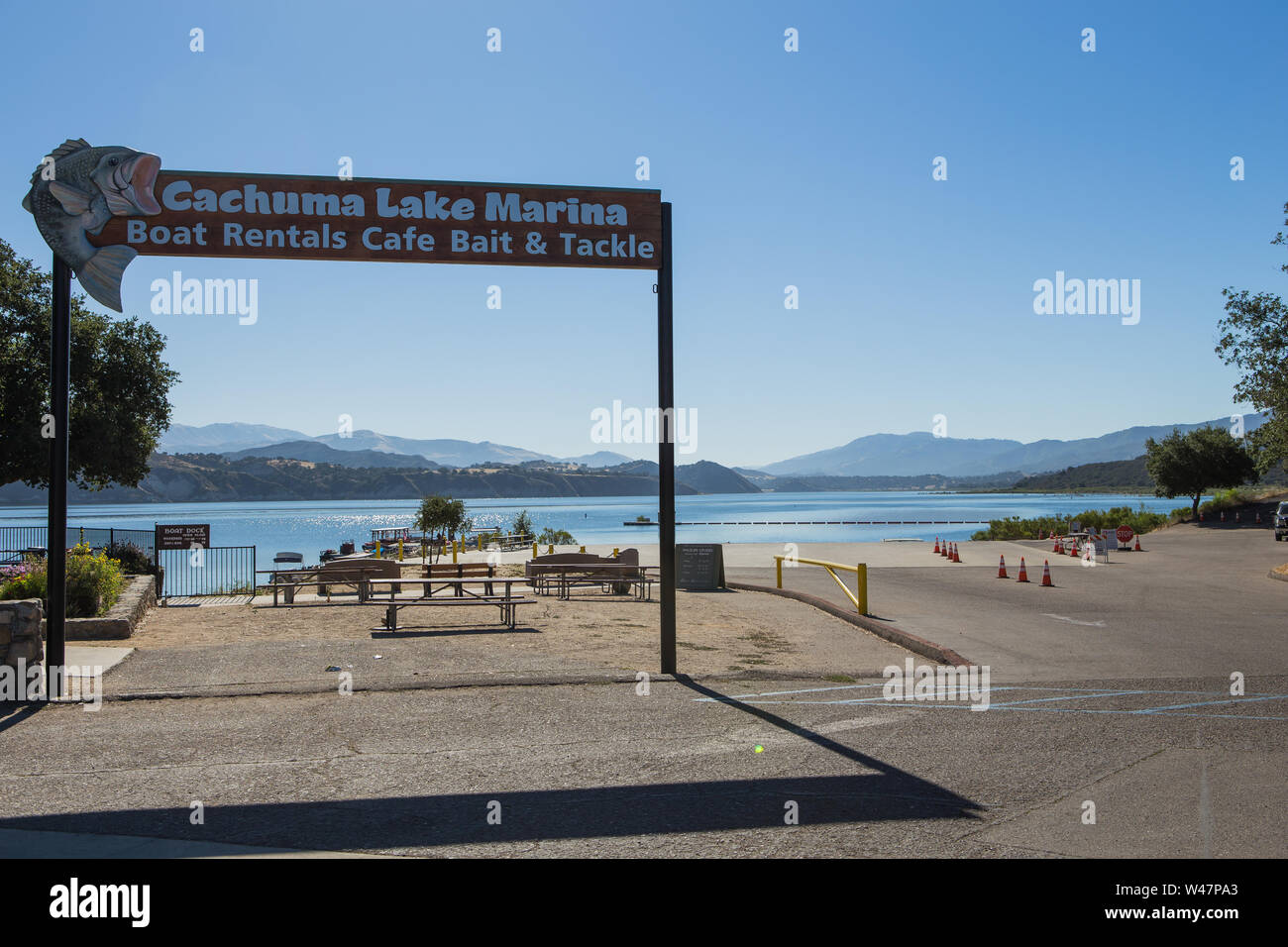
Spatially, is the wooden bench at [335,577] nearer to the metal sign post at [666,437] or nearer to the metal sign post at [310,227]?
the metal sign post at [310,227]

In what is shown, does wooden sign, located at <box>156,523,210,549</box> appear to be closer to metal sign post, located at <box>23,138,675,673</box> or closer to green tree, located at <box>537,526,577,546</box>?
metal sign post, located at <box>23,138,675,673</box>

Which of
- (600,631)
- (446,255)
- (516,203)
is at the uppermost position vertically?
(516,203)

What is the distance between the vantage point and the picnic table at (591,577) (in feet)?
60.1

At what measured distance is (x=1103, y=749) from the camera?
644 centimetres

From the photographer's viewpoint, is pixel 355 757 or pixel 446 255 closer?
pixel 355 757

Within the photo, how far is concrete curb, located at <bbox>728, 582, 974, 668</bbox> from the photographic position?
10.7 metres

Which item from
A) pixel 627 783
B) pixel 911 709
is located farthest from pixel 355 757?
pixel 911 709

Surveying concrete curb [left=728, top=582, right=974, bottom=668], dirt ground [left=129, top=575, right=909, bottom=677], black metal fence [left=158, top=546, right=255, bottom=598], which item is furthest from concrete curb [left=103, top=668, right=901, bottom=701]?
black metal fence [left=158, top=546, right=255, bottom=598]

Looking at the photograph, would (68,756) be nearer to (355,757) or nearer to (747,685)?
(355,757)

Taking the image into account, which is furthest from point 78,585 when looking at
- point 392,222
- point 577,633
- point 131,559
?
point 131,559

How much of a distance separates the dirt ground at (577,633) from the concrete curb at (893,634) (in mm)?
166

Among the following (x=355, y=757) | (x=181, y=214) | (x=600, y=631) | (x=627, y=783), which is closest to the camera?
(x=627, y=783)

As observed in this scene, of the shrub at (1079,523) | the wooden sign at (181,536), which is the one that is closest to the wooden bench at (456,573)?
the wooden sign at (181,536)
